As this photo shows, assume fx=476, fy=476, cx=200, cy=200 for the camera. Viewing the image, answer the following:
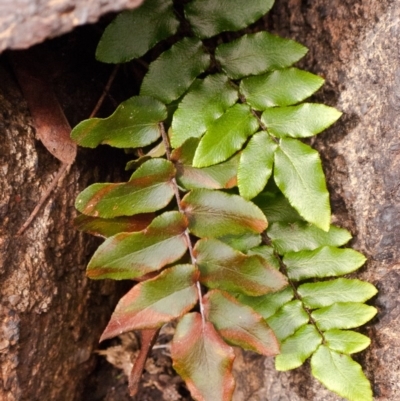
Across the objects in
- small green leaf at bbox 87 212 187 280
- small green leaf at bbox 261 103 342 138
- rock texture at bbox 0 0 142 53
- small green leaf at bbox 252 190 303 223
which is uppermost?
rock texture at bbox 0 0 142 53

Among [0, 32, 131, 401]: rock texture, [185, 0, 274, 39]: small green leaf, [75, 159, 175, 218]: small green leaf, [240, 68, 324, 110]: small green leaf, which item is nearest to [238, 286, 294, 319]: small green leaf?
[75, 159, 175, 218]: small green leaf

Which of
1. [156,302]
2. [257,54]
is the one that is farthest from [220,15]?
[156,302]

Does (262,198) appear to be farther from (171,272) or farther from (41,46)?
(41,46)

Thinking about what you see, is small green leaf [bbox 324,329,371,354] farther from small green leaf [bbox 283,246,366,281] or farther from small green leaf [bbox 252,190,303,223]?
small green leaf [bbox 252,190,303,223]

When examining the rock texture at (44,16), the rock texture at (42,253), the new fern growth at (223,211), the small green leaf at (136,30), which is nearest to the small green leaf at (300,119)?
the new fern growth at (223,211)

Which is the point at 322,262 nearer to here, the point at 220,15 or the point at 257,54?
the point at 257,54

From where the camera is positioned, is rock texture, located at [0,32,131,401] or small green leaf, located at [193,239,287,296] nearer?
small green leaf, located at [193,239,287,296]

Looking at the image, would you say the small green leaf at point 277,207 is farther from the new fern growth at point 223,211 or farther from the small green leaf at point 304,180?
the small green leaf at point 304,180
